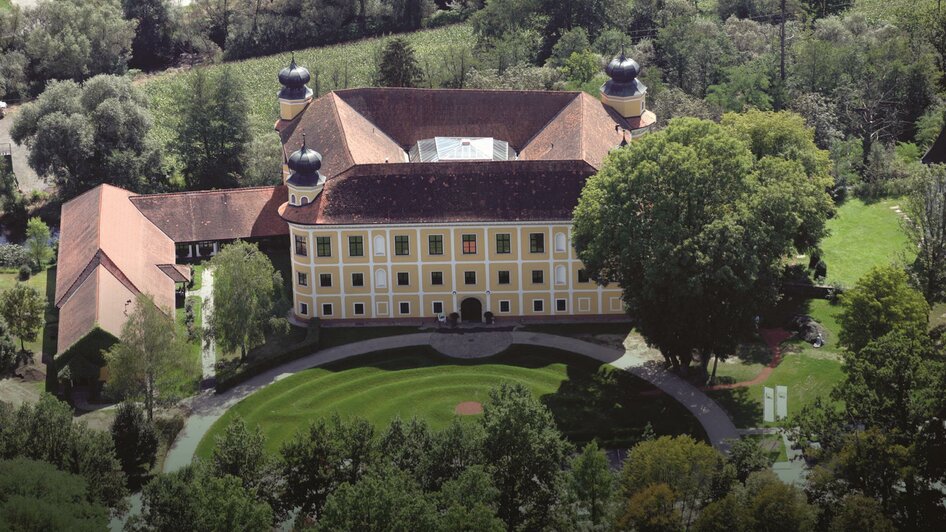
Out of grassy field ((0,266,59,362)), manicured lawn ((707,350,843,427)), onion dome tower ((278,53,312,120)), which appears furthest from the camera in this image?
onion dome tower ((278,53,312,120))

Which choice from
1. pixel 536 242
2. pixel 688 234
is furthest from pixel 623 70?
pixel 688 234

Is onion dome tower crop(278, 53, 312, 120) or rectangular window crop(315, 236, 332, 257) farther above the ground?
onion dome tower crop(278, 53, 312, 120)

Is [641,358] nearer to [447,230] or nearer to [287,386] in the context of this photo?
[447,230]

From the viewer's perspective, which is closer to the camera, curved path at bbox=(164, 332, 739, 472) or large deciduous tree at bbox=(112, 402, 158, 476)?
large deciduous tree at bbox=(112, 402, 158, 476)

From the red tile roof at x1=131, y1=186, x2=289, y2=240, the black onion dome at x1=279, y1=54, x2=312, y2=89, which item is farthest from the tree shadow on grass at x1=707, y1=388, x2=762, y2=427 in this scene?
the black onion dome at x1=279, y1=54, x2=312, y2=89

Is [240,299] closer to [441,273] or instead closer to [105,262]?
[105,262]

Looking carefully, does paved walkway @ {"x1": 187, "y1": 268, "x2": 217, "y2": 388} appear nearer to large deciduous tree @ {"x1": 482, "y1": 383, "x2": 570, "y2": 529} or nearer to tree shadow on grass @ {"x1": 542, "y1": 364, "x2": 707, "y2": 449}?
tree shadow on grass @ {"x1": 542, "y1": 364, "x2": 707, "y2": 449}

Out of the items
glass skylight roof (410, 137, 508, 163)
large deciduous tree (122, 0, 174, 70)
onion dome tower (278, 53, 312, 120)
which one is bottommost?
glass skylight roof (410, 137, 508, 163)
